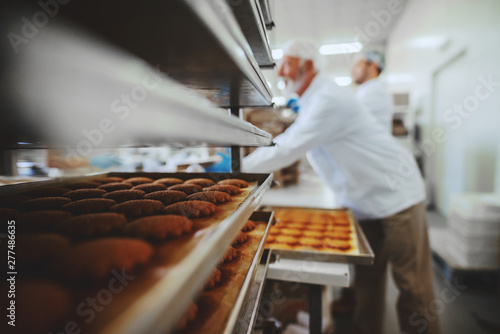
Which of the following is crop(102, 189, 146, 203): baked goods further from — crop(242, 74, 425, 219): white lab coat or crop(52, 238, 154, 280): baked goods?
crop(242, 74, 425, 219): white lab coat

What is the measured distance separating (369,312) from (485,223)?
1.35 metres

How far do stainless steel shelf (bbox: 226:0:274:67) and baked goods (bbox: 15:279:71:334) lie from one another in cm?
78

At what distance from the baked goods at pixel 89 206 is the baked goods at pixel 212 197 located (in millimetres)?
243

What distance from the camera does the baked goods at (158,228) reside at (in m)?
0.57

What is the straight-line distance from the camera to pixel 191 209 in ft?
2.40

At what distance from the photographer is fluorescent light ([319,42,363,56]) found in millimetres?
7160

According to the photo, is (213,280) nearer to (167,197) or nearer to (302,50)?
(167,197)

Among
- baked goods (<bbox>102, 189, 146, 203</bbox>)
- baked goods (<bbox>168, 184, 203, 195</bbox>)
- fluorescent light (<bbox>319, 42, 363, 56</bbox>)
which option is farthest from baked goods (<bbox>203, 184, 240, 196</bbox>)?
fluorescent light (<bbox>319, 42, 363, 56</bbox>)

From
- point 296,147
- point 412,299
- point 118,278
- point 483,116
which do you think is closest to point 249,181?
point 296,147

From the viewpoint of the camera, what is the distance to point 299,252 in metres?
1.24

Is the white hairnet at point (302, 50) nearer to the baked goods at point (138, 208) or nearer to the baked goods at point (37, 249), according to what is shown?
the baked goods at point (138, 208)

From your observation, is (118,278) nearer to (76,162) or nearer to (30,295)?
(30,295)

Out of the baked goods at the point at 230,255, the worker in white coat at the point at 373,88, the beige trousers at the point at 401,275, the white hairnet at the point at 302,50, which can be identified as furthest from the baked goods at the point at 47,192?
the worker in white coat at the point at 373,88

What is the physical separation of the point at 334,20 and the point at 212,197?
6408 millimetres
